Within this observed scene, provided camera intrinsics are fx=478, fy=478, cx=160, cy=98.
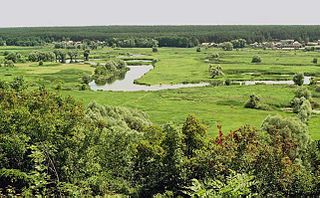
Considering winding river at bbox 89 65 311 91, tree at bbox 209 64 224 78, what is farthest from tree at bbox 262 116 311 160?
tree at bbox 209 64 224 78

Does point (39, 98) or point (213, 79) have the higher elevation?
point (39, 98)

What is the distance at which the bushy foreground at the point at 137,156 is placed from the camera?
2508 cm

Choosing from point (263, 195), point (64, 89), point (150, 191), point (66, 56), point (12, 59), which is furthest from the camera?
point (66, 56)

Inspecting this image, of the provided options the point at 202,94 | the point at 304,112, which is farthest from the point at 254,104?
the point at 202,94

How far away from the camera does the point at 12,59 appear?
130 m

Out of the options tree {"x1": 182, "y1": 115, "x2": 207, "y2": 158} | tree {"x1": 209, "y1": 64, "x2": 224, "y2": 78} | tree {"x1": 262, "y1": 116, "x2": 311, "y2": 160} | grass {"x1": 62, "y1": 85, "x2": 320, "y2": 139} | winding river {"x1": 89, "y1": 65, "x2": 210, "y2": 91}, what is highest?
tree {"x1": 182, "y1": 115, "x2": 207, "y2": 158}

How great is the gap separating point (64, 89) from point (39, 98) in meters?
51.7

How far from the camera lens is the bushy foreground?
25078 mm

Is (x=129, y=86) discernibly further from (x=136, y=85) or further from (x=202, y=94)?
(x=202, y=94)

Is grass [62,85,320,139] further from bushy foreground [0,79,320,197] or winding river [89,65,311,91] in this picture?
bushy foreground [0,79,320,197]

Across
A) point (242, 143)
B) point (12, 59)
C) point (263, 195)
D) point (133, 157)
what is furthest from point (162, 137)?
point (12, 59)

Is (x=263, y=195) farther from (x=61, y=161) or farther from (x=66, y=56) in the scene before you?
(x=66, y=56)

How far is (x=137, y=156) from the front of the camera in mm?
29625

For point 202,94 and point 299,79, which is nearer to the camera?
point 202,94
